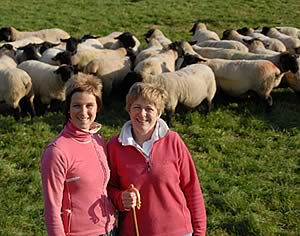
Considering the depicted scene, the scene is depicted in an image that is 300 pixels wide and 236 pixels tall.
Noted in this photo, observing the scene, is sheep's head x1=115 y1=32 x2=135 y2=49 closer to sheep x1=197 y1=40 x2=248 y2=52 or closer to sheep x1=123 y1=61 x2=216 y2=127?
sheep x1=197 y1=40 x2=248 y2=52

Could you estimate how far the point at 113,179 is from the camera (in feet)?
11.6

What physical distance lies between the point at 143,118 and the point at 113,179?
49 cm

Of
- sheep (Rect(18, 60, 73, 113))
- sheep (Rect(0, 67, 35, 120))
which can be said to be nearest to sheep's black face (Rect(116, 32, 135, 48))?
sheep (Rect(18, 60, 73, 113))

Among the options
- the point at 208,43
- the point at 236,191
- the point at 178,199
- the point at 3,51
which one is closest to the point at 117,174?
the point at 178,199

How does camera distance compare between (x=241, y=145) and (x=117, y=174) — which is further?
(x=241, y=145)

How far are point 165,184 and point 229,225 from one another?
262 cm

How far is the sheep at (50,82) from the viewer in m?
9.70

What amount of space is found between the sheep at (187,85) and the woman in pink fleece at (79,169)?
218 inches

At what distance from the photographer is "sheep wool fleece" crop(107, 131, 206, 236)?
3432mm

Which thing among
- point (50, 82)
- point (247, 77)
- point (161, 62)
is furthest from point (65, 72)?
point (247, 77)

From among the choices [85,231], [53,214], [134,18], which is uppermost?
[53,214]

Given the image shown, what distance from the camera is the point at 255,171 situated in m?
7.36

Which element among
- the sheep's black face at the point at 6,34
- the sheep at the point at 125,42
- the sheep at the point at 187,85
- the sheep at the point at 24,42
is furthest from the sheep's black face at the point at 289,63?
the sheep's black face at the point at 6,34

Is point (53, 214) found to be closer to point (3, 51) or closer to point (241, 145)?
point (241, 145)
